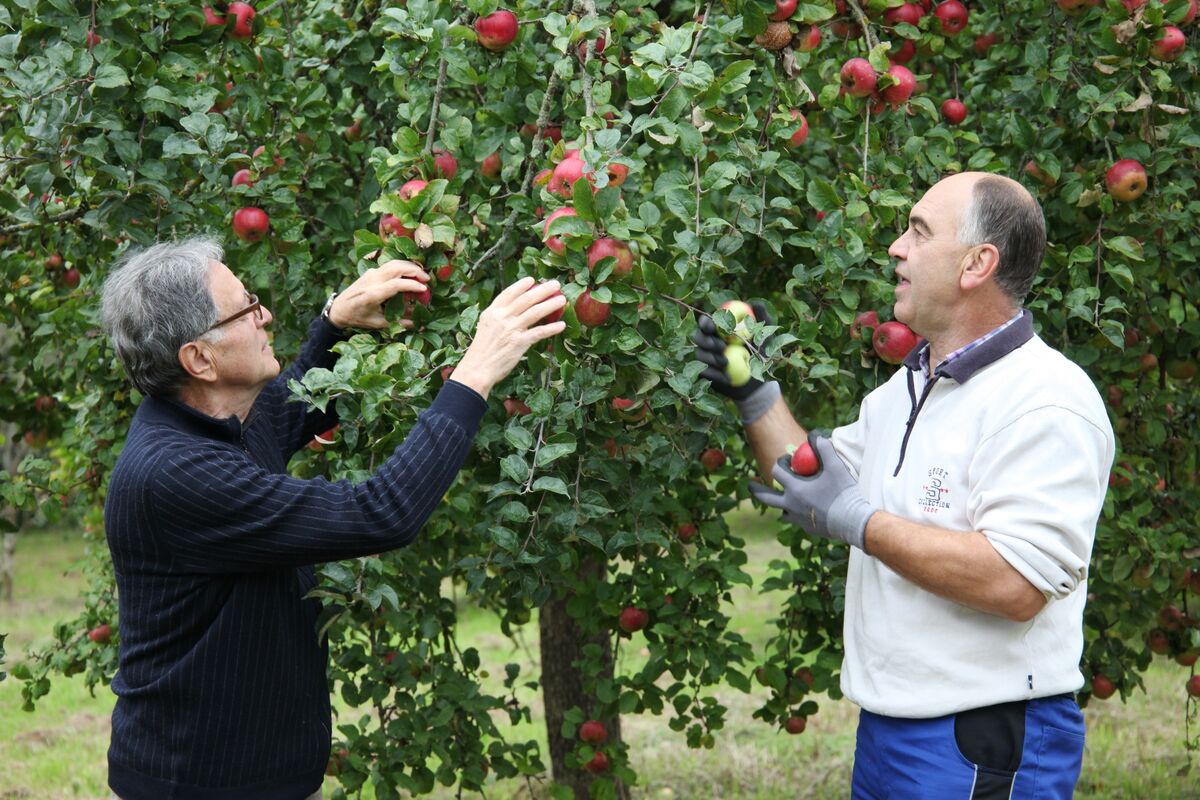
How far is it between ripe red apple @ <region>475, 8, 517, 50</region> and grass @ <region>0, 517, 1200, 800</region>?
2.21 meters

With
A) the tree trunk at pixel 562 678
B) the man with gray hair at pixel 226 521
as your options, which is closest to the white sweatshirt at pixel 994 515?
the man with gray hair at pixel 226 521

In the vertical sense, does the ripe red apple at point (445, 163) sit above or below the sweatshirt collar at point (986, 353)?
above

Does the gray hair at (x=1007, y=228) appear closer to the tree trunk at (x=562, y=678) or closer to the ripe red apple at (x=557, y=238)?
the ripe red apple at (x=557, y=238)

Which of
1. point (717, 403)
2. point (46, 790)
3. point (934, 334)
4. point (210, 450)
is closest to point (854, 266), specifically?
point (934, 334)

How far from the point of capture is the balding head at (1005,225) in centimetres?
199

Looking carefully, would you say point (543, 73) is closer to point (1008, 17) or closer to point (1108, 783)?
point (1008, 17)

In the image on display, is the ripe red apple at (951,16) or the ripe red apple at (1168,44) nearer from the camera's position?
the ripe red apple at (1168,44)

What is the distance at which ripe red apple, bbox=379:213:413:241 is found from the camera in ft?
6.52

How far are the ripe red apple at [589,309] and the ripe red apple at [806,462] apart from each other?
0.42m

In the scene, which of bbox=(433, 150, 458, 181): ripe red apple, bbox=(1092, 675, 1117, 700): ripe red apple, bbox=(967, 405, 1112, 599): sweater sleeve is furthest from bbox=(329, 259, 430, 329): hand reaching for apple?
bbox=(1092, 675, 1117, 700): ripe red apple

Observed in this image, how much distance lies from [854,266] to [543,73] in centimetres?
83

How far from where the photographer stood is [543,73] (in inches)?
103

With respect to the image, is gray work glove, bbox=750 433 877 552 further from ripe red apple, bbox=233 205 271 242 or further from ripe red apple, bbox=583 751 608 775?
ripe red apple, bbox=583 751 608 775

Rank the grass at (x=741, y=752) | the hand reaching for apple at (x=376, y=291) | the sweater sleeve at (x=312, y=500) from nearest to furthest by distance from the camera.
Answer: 1. the sweater sleeve at (x=312, y=500)
2. the hand reaching for apple at (x=376, y=291)
3. the grass at (x=741, y=752)
